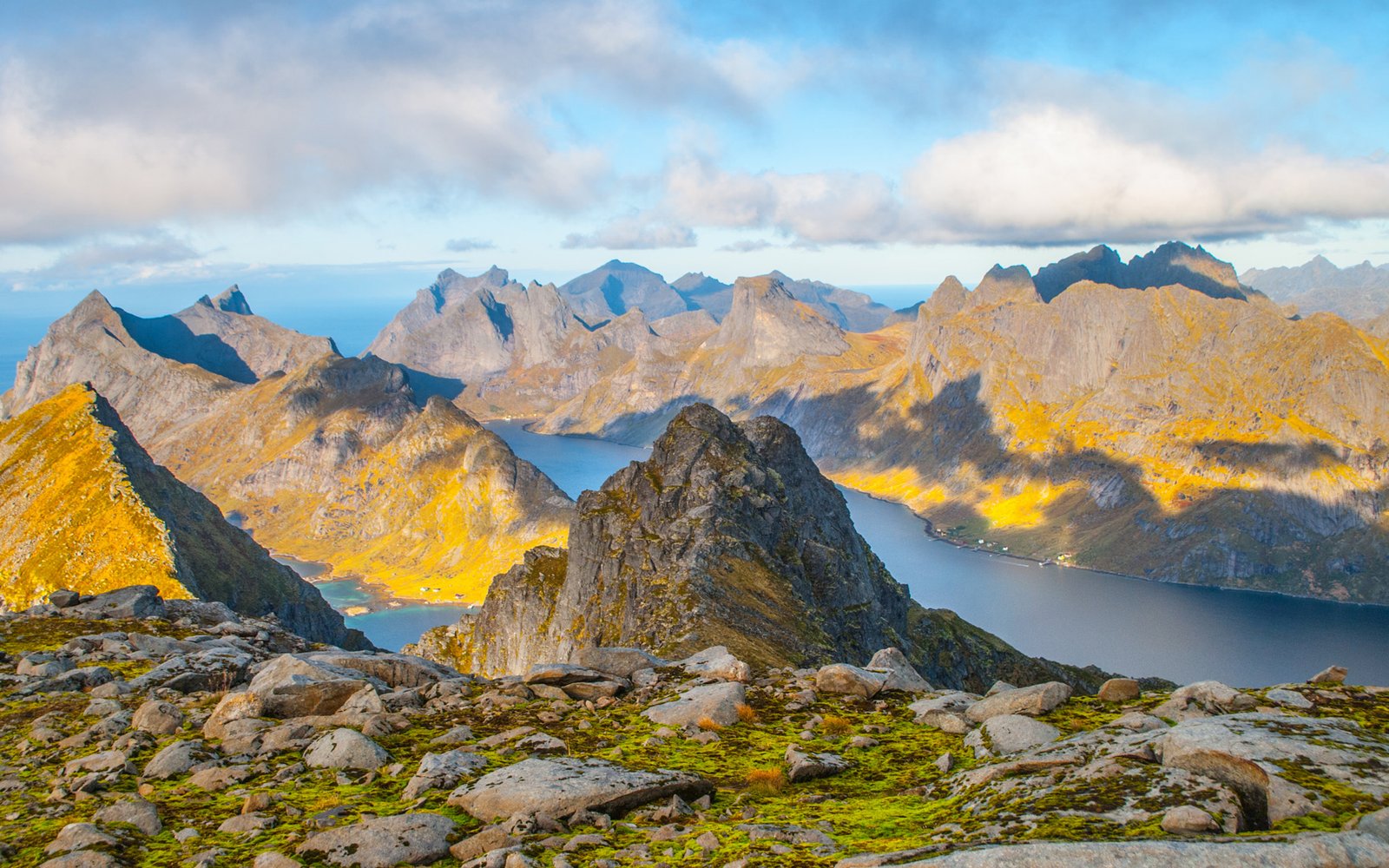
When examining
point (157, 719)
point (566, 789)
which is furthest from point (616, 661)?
point (157, 719)

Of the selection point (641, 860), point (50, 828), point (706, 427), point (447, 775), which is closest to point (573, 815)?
point (641, 860)

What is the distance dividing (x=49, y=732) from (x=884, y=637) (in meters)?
91.0

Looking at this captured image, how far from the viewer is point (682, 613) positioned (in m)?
79.1

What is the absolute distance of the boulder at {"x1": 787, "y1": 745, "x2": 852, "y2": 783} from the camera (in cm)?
1800

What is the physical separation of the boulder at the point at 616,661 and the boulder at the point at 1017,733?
1172 cm

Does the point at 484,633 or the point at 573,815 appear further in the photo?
the point at 484,633

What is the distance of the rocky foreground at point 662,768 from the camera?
41.6 feet

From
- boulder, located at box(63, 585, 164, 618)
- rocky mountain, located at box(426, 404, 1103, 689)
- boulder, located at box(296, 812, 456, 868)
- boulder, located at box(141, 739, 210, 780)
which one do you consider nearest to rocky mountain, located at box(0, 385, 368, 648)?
rocky mountain, located at box(426, 404, 1103, 689)

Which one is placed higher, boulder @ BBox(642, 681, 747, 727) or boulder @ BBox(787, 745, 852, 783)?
boulder @ BBox(787, 745, 852, 783)

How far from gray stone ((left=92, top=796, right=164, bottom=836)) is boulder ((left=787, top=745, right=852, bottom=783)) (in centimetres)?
1154

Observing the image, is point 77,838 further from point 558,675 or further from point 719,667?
point 719,667

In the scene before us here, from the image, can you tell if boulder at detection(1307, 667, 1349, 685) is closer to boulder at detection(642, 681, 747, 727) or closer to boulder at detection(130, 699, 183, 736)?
boulder at detection(642, 681, 747, 727)

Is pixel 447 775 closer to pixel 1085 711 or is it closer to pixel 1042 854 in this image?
pixel 1042 854

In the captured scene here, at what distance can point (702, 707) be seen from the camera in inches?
893
